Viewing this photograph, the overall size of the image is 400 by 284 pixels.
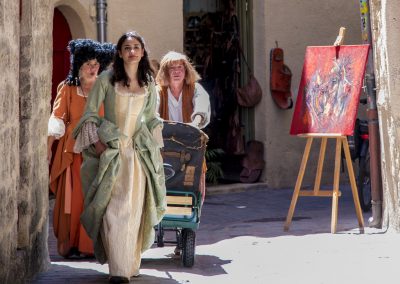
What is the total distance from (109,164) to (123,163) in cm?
12

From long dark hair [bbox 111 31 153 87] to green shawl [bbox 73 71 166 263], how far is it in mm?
48

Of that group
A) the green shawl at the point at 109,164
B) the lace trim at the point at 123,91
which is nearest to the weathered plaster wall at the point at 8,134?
the green shawl at the point at 109,164

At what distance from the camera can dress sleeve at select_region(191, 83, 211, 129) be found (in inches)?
337

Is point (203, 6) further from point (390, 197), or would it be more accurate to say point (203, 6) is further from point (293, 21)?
point (390, 197)

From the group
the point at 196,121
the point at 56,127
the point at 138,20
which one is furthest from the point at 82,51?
the point at 138,20

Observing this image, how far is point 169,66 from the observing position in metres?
8.78

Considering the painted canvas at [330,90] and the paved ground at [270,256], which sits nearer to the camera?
the paved ground at [270,256]

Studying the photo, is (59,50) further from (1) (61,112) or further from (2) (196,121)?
(2) (196,121)

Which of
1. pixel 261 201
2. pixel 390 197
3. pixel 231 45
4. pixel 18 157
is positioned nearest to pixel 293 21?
pixel 231 45

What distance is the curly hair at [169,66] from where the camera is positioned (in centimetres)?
877

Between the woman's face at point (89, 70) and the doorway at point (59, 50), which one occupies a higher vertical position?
the doorway at point (59, 50)

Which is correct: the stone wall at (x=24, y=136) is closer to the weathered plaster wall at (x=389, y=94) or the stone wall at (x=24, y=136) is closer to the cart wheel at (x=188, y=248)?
the cart wheel at (x=188, y=248)

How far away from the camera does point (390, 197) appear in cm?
975

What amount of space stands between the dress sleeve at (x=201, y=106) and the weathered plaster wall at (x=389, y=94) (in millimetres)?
1783
